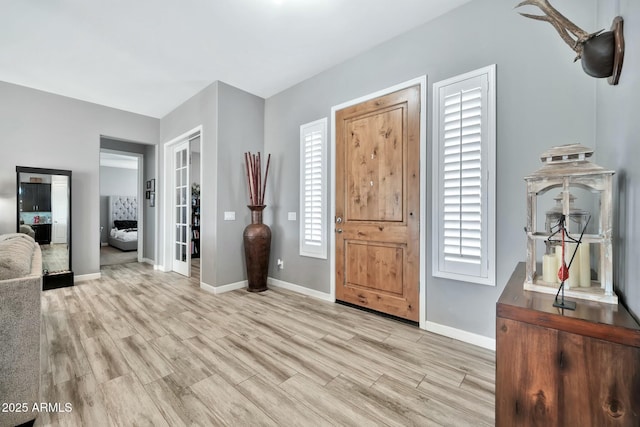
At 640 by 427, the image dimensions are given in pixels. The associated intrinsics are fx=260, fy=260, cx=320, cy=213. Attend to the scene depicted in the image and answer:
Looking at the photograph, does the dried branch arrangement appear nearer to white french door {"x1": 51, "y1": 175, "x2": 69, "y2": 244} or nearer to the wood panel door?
the wood panel door

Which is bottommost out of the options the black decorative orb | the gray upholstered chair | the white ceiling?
the gray upholstered chair

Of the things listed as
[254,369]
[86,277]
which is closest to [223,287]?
[254,369]

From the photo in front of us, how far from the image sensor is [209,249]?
3.55 metres

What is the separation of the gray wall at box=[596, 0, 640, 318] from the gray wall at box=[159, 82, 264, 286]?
3505 mm

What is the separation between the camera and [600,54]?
1.08 m

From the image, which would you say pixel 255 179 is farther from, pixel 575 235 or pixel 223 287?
pixel 575 235

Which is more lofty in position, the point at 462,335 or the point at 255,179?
the point at 255,179

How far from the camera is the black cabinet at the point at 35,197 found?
11.8 ft

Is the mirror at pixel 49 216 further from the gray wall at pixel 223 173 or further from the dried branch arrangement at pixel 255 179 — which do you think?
the dried branch arrangement at pixel 255 179

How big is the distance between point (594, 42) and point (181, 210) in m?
4.98

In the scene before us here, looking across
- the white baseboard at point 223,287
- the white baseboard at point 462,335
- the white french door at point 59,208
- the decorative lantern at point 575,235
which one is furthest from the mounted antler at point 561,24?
the white french door at point 59,208

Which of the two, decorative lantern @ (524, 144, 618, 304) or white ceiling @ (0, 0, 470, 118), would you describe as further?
white ceiling @ (0, 0, 470, 118)

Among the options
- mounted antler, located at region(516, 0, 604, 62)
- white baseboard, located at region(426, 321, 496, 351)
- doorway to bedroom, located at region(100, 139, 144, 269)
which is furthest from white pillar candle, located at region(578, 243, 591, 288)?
doorway to bedroom, located at region(100, 139, 144, 269)

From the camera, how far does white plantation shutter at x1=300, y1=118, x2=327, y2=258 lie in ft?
10.4
